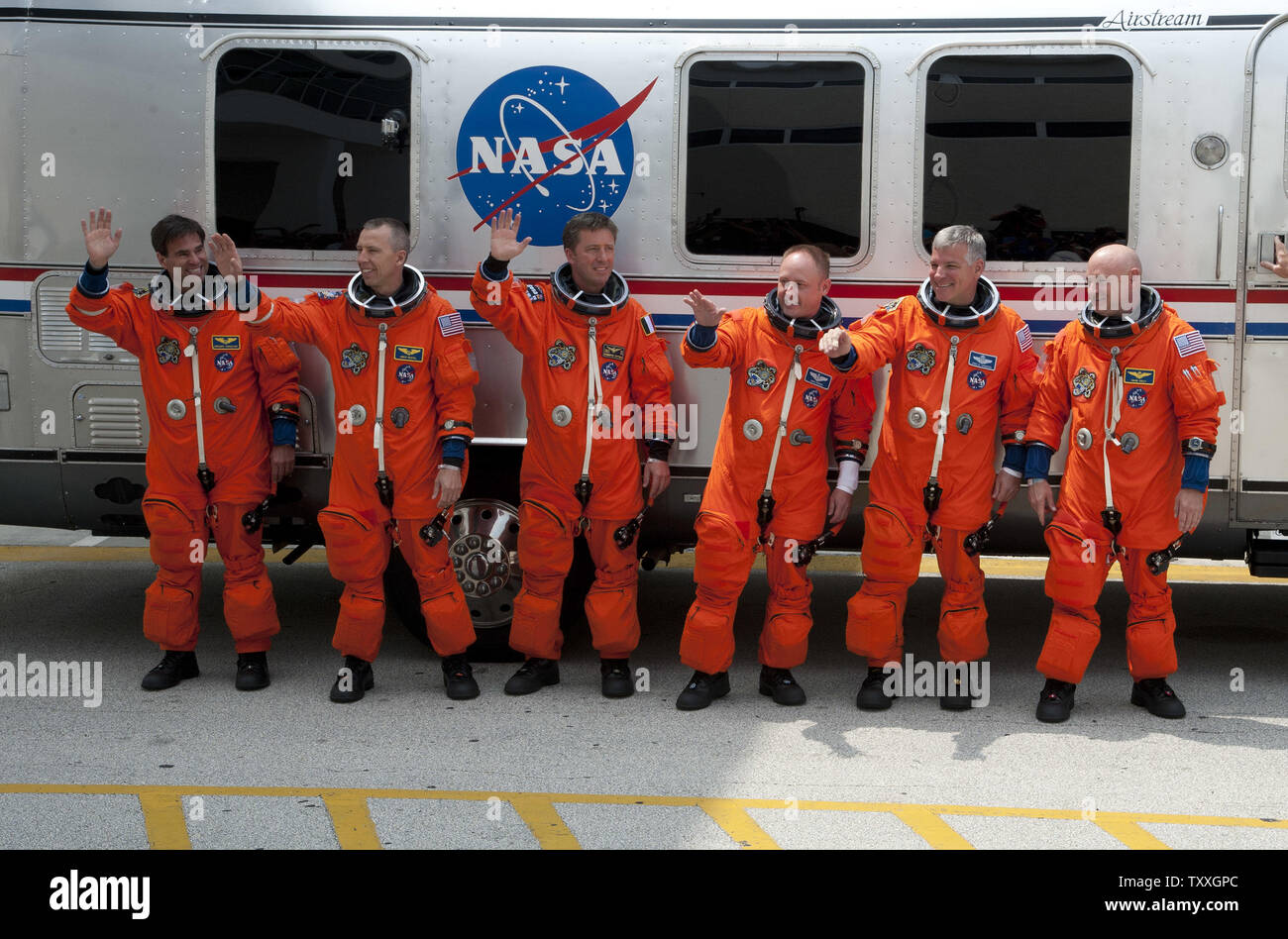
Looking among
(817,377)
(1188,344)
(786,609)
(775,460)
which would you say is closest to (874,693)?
(786,609)

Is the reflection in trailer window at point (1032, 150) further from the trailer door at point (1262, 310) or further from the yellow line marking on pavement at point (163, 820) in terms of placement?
the yellow line marking on pavement at point (163, 820)

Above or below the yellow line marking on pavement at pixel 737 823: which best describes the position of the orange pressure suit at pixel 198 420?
above

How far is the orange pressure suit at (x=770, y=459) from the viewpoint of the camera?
208 inches

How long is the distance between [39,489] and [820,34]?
3.98 metres

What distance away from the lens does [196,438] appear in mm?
5488

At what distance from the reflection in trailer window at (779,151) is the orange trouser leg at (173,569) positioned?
2.52 meters

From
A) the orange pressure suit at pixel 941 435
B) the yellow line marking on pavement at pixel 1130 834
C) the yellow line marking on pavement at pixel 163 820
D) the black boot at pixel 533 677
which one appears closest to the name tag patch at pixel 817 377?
the orange pressure suit at pixel 941 435

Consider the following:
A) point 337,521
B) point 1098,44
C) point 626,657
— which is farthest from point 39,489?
point 1098,44

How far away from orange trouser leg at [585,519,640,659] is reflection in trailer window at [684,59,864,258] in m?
1.42

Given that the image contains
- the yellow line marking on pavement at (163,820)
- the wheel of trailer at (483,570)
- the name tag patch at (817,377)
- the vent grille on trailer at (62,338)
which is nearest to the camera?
the yellow line marking on pavement at (163,820)

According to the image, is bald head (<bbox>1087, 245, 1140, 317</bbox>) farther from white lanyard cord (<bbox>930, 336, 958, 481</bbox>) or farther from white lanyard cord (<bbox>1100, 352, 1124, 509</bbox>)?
white lanyard cord (<bbox>930, 336, 958, 481</bbox>)

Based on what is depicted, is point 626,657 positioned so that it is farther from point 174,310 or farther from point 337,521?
point 174,310

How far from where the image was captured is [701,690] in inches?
215
